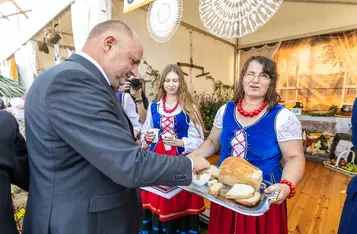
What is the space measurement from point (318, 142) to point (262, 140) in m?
3.90

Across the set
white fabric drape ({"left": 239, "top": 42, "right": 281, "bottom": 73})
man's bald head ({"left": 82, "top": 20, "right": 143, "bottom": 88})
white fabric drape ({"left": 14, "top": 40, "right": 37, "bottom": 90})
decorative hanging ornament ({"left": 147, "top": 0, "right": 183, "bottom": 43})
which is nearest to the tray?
man's bald head ({"left": 82, "top": 20, "right": 143, "bottom": 88})

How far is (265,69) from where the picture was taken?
1167mm

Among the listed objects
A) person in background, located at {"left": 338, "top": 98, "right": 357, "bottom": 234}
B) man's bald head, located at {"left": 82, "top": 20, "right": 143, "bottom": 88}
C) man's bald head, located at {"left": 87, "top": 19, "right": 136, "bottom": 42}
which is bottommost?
person in background, located at {"left": 338, "top": 98, "right": 357, "bottom": 234}

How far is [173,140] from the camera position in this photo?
162 cm

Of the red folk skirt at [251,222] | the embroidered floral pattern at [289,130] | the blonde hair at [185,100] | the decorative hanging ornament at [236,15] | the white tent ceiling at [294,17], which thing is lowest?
the red folk skirt at [251,222]

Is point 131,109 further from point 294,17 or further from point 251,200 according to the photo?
point 294,17

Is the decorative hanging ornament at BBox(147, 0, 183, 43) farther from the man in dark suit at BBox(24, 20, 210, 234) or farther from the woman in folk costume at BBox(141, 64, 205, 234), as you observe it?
the man in dark suit at BBox(24, 20, 210, 234)

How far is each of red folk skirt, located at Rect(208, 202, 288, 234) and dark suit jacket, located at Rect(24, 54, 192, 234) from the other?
0.55 meters

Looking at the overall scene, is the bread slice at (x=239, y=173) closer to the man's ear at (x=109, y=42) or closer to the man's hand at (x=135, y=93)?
the man's ear at (x=109, y=42)

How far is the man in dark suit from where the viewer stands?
24.5 inches

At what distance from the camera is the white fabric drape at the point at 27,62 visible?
3.62 metres

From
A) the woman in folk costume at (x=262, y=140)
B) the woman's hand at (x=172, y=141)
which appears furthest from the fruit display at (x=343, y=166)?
the woman's hand at (x=172, y=141)

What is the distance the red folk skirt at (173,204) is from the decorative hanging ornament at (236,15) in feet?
3.06

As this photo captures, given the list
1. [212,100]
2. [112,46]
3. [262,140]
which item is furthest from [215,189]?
[212,100]
